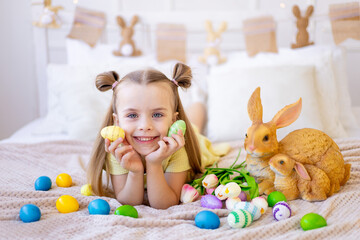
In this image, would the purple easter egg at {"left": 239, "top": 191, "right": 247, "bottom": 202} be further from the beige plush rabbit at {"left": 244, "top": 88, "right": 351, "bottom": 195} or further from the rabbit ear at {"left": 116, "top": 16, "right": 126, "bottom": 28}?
the rabbit ear at {"left": 116, "top": 16, "right": 126, "bottom": 28}

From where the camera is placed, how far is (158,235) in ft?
3.00

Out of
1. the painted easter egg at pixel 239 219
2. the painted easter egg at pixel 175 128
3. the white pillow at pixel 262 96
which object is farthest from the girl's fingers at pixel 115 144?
the white pillow at pixel 262 96

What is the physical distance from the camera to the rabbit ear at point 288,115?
1.10 meters

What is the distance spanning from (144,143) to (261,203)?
1.21ft

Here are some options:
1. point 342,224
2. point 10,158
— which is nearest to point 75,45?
point 10,158

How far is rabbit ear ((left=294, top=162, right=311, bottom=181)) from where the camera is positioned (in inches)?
41.3

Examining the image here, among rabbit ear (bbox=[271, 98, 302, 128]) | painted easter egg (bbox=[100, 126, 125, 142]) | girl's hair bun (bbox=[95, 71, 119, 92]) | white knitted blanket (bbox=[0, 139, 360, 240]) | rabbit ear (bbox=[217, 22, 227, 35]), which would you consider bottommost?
white knitted blanket (bbox=[0, 139, 360, 240])

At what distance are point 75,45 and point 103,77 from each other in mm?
1344

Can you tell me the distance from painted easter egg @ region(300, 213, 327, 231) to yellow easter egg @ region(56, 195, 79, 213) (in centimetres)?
62

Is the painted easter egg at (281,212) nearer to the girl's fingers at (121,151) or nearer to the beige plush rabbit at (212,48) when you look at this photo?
the girl's fingers at (121,151)

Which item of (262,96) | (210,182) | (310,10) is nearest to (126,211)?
(210,182)

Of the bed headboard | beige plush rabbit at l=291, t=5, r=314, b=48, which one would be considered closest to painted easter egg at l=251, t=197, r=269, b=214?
beige plush rabbit at l=291, t=5, r=314, b=48

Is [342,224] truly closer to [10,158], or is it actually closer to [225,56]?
[10,158]

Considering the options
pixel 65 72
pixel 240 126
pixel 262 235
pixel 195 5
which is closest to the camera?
pixel 262 235
